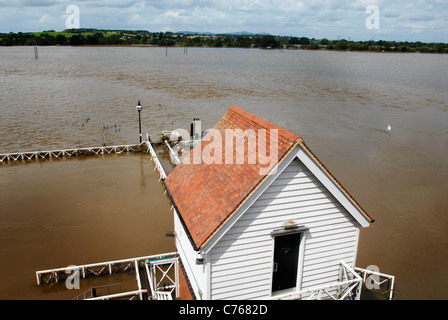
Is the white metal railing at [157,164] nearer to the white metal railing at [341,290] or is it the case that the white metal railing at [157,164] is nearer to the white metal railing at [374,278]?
the white metal railing at [374,278]

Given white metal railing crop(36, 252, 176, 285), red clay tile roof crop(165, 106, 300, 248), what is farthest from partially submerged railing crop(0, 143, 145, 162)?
red clay tile roof crop(165, 106, 300, 248)

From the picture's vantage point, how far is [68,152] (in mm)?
27516

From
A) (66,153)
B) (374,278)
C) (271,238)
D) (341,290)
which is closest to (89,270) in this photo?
(271,238)

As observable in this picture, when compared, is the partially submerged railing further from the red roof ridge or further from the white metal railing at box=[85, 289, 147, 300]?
the red roof ridge

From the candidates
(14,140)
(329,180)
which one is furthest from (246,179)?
(14,140)

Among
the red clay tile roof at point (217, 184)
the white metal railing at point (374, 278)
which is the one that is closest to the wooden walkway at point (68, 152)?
the red clay tile roof at point (217, 184)

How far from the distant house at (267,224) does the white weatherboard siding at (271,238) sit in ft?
0.08

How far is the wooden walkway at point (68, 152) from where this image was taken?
26109mm

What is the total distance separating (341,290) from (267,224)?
293cm

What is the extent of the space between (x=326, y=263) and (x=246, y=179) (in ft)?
10.8

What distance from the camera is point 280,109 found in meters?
47.7

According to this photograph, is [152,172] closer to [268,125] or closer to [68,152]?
[68,152]
